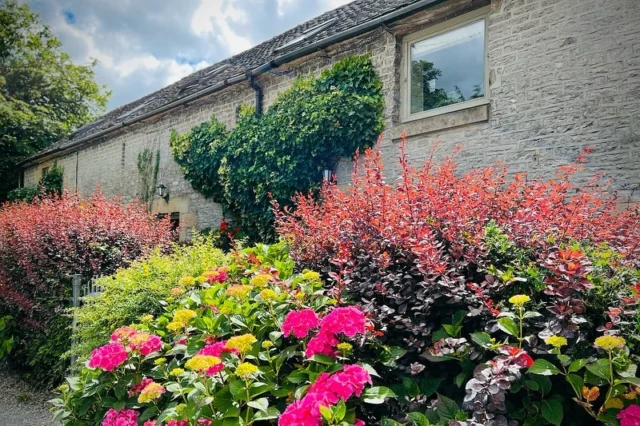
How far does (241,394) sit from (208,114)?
9.60 meters

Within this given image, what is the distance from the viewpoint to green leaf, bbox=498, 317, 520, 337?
2002 millimetres

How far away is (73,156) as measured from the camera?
57.4 ft

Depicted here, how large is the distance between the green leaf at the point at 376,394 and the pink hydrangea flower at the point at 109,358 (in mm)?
1416

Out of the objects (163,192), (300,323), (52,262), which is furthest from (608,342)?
(163,192)

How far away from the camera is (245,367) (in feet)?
6.61

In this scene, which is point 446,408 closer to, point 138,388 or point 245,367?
point 245,367

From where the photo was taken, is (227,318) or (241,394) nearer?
(241,394)

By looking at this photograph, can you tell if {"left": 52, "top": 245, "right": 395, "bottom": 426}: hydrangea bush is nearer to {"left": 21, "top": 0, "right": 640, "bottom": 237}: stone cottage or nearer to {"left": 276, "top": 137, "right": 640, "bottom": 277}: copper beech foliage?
{"left": 276, "top": 137, "right": 640, "bottom": 277}: copper beech foliage

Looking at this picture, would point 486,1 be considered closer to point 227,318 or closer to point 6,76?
point 227,318

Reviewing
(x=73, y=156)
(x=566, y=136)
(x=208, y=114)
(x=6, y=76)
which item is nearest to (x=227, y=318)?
(x=566, y=136)

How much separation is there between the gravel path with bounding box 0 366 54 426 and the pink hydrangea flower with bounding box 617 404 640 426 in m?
4.42

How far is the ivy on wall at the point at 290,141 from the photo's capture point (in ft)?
24.5

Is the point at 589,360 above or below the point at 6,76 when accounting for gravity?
below

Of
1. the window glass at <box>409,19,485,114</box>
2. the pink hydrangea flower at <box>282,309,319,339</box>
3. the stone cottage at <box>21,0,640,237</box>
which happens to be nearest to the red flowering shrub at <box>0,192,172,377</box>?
the stone cottage at <box>21,0,640,237</box>
